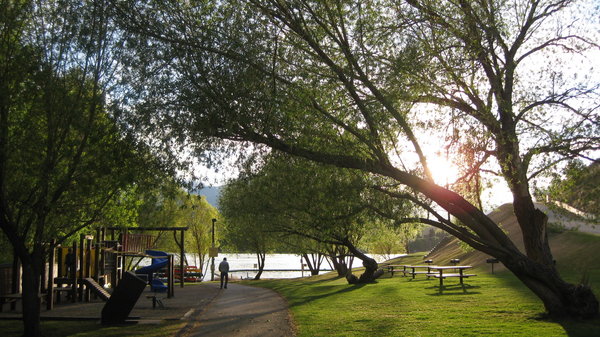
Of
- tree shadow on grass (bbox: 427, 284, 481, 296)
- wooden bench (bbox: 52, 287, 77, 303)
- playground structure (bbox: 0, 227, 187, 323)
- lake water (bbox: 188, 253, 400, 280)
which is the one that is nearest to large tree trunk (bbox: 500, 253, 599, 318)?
tree shadow on grass (bbox: 427, 284, 481, 296)

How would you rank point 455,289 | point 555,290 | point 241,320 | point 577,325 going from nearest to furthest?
point 577,325, point 555,290, point 241,320, point 455,289

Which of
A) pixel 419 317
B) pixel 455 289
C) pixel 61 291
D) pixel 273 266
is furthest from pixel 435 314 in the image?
pixel 273 266

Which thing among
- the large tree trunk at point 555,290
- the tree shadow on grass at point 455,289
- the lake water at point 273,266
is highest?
the large tree trunk at point 555,290

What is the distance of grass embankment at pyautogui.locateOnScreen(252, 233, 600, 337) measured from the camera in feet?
36.8

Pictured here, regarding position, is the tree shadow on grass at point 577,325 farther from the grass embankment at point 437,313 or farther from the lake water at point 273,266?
the lake water at point 273,266

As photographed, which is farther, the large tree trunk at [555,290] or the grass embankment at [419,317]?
the large tree trunk at [555,290]

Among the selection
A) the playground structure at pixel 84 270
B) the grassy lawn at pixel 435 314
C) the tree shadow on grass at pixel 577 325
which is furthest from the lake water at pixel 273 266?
the tree shadow on grass at pixel 577 325

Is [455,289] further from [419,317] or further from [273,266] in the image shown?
[273,266]

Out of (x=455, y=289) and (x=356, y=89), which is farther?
(x=455, y=289)

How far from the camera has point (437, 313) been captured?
46.8 ft

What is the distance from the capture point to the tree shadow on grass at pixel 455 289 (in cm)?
1948

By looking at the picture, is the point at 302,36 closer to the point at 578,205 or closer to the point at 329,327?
the point at 329,327

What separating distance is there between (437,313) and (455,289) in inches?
288

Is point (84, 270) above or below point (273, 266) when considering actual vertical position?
above
